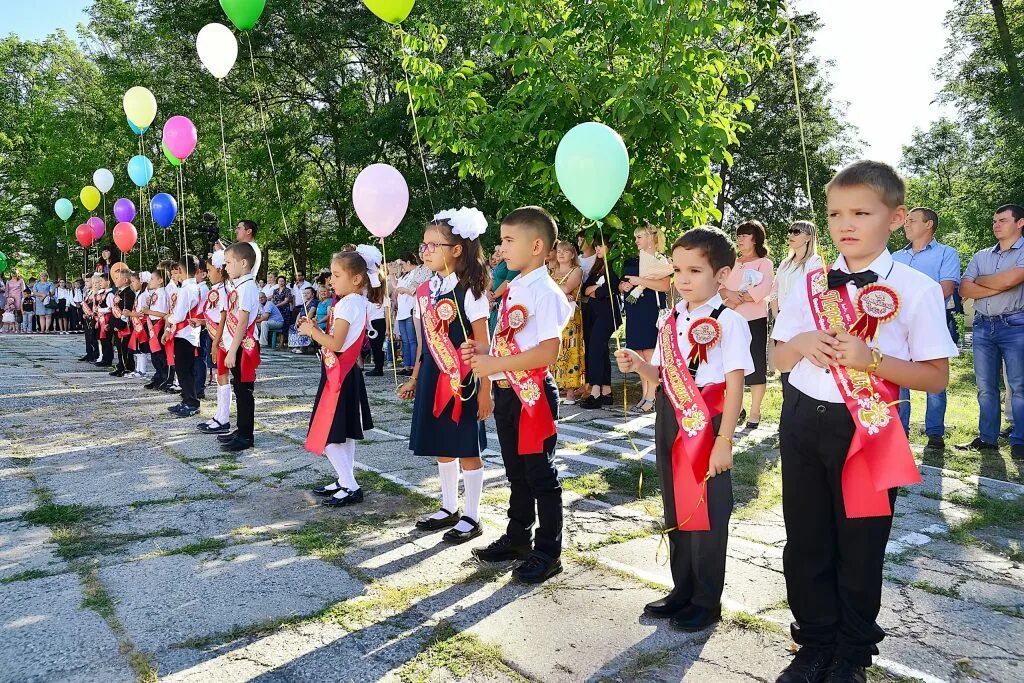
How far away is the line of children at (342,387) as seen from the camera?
4.78 m

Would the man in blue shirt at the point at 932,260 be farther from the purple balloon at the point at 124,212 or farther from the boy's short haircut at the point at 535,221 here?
the purple balloon at the point at 124,212

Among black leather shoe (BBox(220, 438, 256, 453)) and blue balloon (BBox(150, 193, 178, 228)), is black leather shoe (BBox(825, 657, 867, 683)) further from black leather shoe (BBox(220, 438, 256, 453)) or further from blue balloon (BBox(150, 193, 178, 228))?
blue balloon (BBox(150, 193, 178, 228))

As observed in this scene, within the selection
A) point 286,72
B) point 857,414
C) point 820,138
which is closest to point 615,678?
point 857,414

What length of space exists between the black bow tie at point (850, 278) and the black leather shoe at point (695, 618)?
1.37m

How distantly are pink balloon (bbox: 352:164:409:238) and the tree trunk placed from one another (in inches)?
697

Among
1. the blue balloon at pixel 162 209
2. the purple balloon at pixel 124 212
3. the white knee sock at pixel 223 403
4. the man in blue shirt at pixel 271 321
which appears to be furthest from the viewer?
the man in blue shirt at pixel 271 321

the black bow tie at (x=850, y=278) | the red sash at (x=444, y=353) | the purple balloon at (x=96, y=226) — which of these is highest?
the purple balloon at (x=96, y=226)

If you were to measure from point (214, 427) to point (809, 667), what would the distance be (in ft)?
19.2

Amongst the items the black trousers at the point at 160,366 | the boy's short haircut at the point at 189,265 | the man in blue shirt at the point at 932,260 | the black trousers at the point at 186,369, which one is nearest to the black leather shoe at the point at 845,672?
the man in blue shirt at the point at 932,260

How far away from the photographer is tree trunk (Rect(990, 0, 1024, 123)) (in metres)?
17.0

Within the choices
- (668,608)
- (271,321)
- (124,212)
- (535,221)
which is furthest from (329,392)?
(271,321)

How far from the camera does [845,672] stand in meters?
2.50

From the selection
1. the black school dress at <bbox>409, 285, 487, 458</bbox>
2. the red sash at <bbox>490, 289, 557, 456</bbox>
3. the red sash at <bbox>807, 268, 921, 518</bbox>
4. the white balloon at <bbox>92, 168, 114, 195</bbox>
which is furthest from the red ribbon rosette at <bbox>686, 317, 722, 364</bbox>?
the white balloon at <bbox>92, 168, 114, 195</bbox>

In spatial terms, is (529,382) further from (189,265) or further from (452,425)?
(189,265)
